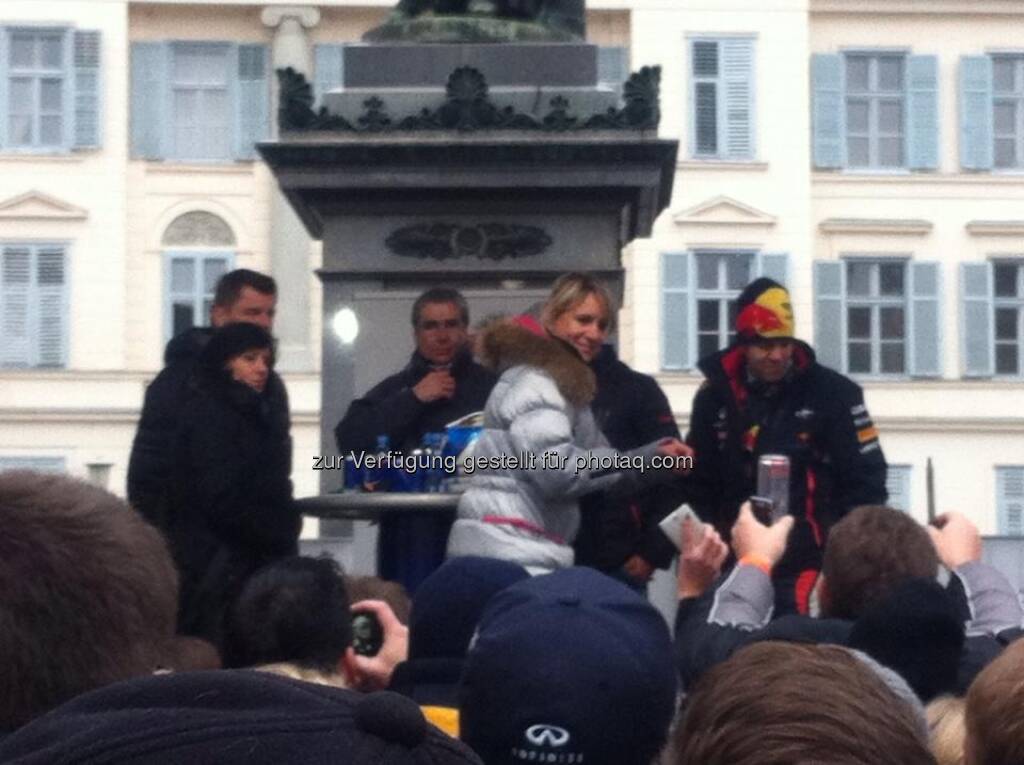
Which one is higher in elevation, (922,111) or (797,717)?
(922,111)

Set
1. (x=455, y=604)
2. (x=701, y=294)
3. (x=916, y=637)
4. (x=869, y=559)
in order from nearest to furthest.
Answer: (x=455, y=604), (x=916, y=637), (x=869, y=559), (x=701, y=294)

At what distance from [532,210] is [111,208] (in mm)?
28595

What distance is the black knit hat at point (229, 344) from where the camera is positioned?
7227 mm

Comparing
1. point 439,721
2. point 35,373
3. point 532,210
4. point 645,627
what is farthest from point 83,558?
point 35,373

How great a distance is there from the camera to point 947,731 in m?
3.55

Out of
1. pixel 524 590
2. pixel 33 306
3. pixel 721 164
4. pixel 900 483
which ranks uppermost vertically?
pixel 721 164

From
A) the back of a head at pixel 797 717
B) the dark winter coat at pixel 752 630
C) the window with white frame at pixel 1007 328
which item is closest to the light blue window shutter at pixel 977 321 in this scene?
the window with white frame at pixel 1007 328

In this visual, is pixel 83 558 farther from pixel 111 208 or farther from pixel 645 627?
pixel 111 208

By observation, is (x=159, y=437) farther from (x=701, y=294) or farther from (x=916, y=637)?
(x=701, y=294)

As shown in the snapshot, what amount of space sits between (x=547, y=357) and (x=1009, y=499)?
31413mm

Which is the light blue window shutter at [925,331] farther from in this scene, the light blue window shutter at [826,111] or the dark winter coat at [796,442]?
the dark winter coat at [796,442]

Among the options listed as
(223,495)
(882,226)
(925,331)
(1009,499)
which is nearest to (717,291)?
(882,226)

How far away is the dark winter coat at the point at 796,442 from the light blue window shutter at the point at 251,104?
98.0ft

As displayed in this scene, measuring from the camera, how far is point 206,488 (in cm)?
715
